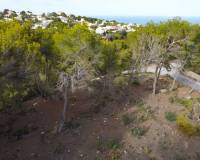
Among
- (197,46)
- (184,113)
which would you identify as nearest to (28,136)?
(184,113)

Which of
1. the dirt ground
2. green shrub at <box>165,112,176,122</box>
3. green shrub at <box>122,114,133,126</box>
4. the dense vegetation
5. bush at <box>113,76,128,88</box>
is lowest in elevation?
the dirt ground

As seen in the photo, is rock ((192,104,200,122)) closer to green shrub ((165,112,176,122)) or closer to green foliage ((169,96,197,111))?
green foliage ((169,96,197,111))

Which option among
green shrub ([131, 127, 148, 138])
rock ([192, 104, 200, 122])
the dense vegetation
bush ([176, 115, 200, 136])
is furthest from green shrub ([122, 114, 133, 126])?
rock ([192, 104, 200, 122])

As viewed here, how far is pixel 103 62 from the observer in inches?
792

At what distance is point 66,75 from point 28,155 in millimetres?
4418

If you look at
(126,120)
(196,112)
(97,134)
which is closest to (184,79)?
(196,112)

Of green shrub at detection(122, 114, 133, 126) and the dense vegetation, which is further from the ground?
the dense vegetation

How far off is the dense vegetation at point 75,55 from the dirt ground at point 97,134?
1.57 metres

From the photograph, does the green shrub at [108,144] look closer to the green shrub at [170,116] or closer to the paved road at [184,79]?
the green shrub at [170,116]

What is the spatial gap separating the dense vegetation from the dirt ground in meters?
1.57

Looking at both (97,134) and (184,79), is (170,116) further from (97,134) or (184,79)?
(184,79)

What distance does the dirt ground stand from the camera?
56.7 feet

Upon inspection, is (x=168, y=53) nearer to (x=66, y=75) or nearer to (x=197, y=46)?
(x=197, y=46)

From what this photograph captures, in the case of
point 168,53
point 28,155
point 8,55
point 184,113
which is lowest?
point 28,155
